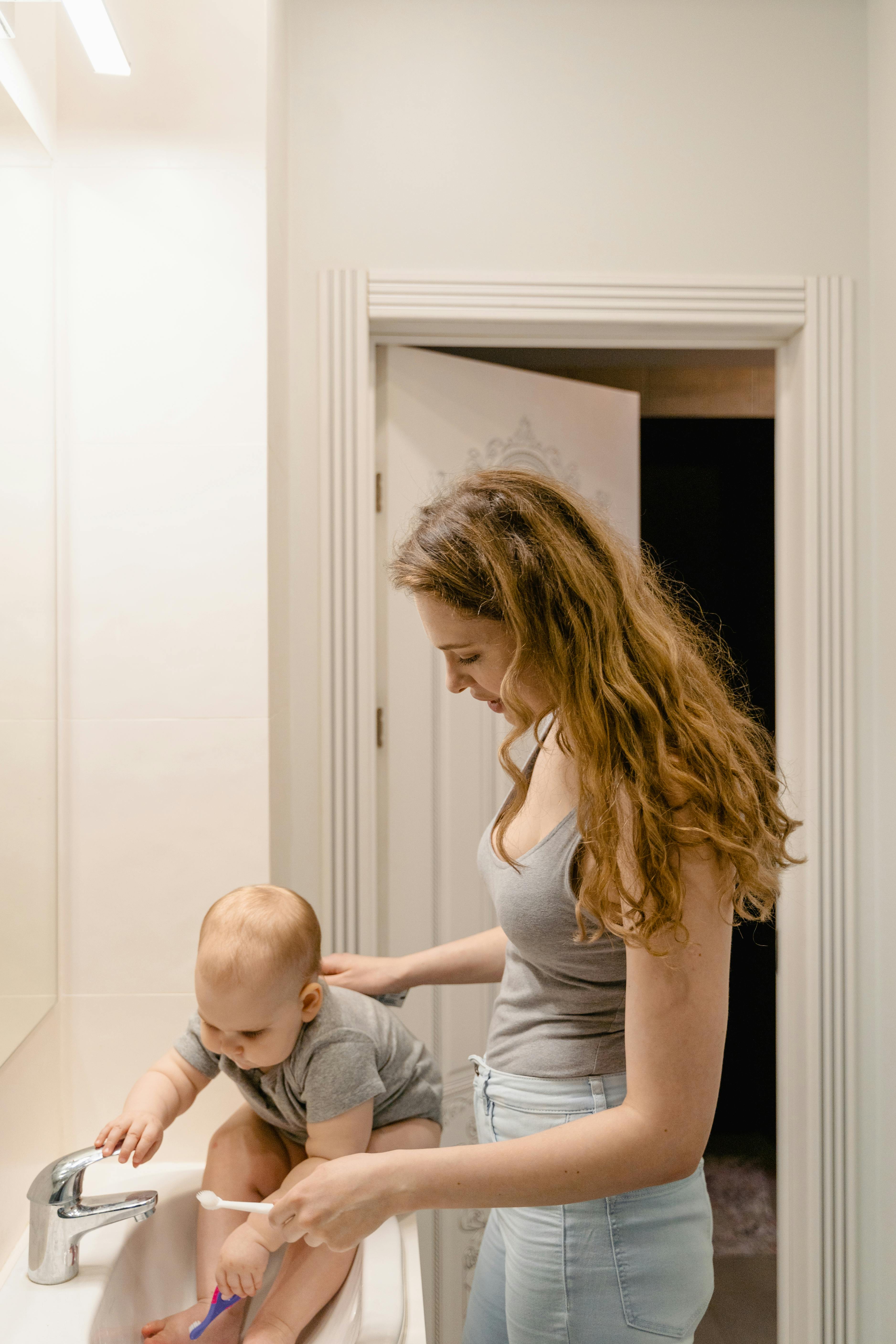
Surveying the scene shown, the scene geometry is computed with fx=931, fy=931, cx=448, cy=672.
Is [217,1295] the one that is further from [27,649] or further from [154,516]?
[154,516]

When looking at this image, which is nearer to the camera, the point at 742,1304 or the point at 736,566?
the point at 742,1304

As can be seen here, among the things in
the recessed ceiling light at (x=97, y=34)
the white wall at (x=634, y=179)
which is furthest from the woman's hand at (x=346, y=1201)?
the recessed ceiling light at (x=97, y=34)

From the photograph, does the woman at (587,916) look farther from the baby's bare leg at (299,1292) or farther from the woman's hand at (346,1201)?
the baby's bare leg at (299,1292)

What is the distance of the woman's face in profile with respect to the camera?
2.80 ft

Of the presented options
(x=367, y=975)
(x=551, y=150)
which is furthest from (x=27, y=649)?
(x=551, y=150)

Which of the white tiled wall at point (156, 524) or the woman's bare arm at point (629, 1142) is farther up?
the white tiled wall at point (156, 524)

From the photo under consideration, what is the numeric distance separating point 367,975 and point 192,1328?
0.40 m

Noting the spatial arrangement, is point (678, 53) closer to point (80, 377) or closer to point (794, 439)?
point (794, 439)

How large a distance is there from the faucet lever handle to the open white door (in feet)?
2.75

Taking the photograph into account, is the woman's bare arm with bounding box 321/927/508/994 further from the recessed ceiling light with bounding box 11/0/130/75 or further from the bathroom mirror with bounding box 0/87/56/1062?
the recessed ceiling light with bounding box 11/0/130/75

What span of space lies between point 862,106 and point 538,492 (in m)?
1.37

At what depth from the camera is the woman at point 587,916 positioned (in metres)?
0.75

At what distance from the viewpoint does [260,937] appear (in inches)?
37.4

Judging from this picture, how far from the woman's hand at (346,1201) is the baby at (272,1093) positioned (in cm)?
12
